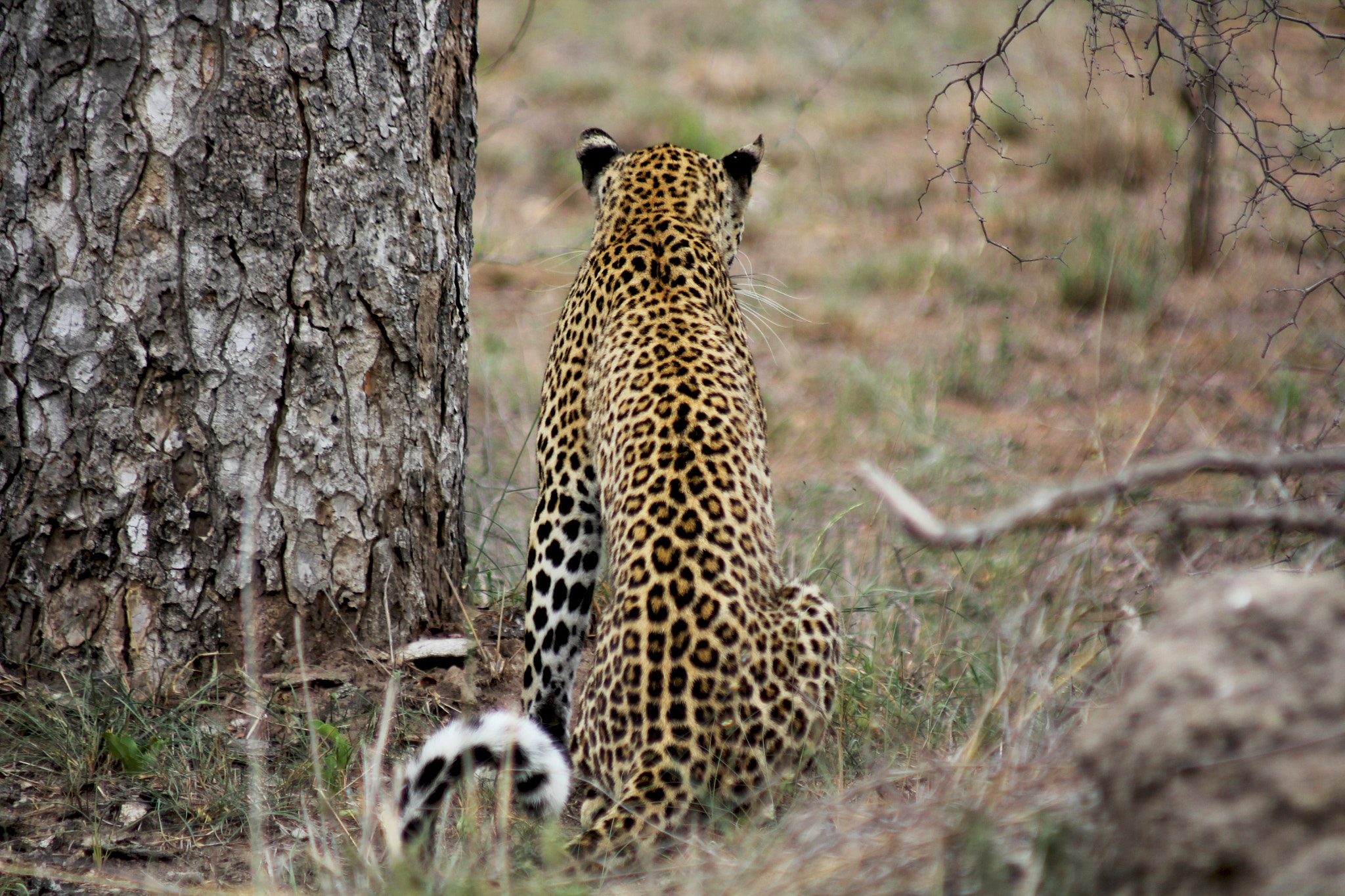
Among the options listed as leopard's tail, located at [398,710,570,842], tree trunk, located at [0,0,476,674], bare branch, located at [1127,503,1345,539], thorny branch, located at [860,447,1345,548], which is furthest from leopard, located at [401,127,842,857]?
bare branch, located at [1127,503,1345,539]

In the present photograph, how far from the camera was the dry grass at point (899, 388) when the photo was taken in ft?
7.42

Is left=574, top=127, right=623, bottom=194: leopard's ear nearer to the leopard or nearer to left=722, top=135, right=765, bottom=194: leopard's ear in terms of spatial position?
the leopard

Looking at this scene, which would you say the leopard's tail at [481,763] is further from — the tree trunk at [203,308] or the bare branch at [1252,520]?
the bare branch at [1252,520]

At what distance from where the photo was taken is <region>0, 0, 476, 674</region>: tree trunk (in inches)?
123

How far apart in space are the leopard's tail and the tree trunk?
44.4 inches

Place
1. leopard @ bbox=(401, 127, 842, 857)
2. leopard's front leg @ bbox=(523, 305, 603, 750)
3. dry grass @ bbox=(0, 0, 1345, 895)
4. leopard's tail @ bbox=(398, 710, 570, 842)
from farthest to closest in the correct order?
leopard's front leg @ bbox=(523, 305, 603, 750) < leopard @ bbox=(401, 127, 842, 857) < leopard's tail @ bbox=(398, 710, 570, 842) < dry grass @ bbox=(0, 0, 1345, 895)

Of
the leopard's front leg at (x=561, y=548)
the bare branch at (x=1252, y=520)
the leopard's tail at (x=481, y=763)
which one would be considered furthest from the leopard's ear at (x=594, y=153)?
the bare branch at (x=1252, y=520)

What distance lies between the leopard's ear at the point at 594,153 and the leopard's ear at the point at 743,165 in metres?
0.42

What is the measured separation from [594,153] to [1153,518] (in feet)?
9.50

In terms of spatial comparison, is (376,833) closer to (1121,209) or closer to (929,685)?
(929,685)

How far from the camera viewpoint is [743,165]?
14.4 feet

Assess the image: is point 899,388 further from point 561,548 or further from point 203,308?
point 203,308

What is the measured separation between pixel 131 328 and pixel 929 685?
2.35 m

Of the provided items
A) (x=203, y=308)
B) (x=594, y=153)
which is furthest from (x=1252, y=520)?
(x=594, y=153)
